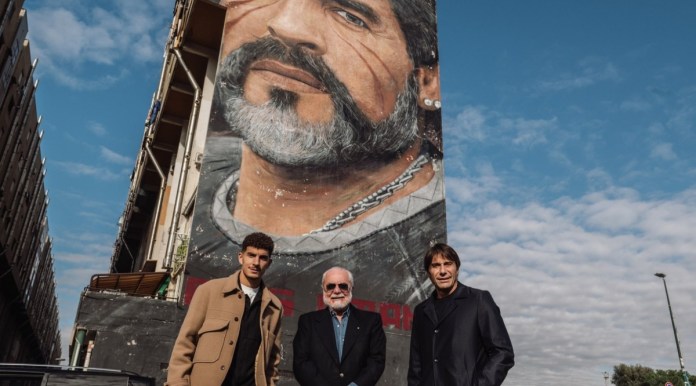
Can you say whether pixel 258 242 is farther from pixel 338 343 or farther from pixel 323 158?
pixel 323 158

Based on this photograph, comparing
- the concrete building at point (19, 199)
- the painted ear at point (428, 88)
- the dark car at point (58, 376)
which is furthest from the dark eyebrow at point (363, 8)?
the dark car at point (58, 376)

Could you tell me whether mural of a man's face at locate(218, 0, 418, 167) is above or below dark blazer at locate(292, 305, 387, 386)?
above

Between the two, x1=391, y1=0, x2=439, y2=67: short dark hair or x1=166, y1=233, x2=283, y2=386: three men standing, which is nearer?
x1=166, y1=233, x2=283, y2=386: three men standing

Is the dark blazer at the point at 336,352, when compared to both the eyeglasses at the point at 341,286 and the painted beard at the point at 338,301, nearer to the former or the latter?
the painted beard at the point at 338,301

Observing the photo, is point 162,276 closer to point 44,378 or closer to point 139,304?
point 139,304

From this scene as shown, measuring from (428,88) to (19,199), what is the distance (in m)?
26.6

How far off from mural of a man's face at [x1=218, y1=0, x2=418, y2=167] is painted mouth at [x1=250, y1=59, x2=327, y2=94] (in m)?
0.03

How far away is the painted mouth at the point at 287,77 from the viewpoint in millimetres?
15156

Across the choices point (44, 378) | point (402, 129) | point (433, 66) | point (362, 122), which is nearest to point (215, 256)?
point (362, 122)

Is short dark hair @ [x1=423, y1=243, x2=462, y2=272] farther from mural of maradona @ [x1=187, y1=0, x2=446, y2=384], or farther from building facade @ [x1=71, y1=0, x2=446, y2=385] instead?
mural of maradona @ [x1=187, y1=0, x2=446, y2=384]

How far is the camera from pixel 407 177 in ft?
52.5

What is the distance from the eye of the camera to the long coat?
140 inches

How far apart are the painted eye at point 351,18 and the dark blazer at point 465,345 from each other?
15.1m

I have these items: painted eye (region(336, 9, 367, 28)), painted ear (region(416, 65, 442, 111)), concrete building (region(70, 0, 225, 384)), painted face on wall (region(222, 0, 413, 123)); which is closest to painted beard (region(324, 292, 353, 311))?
concrete building (region(70, 0, 225, 384))
